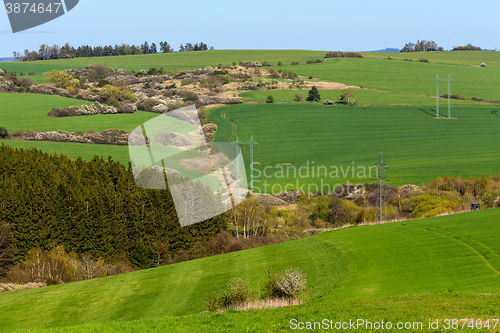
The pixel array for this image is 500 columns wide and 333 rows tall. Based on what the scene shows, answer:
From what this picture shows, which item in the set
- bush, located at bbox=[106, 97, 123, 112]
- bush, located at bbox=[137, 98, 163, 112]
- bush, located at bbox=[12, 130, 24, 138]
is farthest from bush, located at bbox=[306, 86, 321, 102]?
bush, located at bbox=[12, 130, 24, 138]

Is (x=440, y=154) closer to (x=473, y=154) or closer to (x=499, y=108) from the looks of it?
(x=473, y=154)

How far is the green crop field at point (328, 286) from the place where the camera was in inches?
585

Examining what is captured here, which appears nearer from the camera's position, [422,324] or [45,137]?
[422,324]

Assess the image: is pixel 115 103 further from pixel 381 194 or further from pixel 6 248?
pixel 381 194

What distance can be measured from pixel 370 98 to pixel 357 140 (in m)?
34.2

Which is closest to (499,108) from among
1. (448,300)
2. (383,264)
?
(383,264)

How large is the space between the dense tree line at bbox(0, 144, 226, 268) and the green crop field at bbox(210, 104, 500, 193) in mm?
21048

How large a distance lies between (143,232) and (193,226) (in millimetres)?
5747

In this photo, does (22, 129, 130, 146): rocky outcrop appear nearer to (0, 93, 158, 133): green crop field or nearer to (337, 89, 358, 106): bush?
(0, 93, 158, 133): green crop field

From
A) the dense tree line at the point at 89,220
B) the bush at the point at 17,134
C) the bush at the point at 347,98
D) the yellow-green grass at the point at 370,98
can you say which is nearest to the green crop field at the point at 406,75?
the yellow-green grass at the point at 370,98

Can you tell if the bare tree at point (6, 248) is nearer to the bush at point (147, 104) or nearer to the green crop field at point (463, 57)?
the bush at point (147, 104)

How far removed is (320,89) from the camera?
136250 mm

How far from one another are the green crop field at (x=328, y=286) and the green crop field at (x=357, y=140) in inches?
1445

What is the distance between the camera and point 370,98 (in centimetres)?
12612
